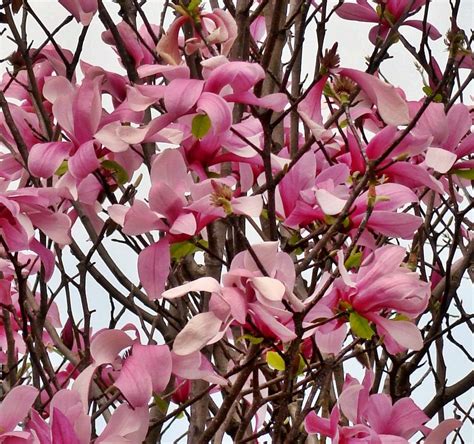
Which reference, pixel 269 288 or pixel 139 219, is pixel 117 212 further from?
pixel 269 288

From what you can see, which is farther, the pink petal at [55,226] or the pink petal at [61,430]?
the pink petal at [55,226]

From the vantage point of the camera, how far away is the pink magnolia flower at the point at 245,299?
72 cm

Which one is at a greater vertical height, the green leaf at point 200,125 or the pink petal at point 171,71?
the pink petal at point 171,71

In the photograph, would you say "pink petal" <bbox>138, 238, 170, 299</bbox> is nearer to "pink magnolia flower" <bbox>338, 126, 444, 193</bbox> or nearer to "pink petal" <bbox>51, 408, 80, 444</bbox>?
"pink petal" <bbox>51, 408, 80, 444</bbox>

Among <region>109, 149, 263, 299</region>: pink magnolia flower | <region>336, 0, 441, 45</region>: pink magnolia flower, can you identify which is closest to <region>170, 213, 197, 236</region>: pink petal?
<region>109, 149, 263, 299</region>: pink magnolia flower

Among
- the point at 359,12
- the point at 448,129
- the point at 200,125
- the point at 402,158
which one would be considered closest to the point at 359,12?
the point at 359,12

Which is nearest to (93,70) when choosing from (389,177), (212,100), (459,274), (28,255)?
(212,100)

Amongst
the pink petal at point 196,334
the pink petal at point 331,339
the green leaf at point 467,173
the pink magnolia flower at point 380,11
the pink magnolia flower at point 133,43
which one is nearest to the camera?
the pink petal at point 196,334

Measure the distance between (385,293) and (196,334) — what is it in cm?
21

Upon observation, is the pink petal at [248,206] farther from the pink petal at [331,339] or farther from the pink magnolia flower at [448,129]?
the pink magnolia flower at [448,129]

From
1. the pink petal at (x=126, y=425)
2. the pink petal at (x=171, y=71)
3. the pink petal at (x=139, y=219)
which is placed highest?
the pink petal at (x=171, y=71)

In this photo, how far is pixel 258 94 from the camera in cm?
112

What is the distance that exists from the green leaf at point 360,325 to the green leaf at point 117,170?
30cm

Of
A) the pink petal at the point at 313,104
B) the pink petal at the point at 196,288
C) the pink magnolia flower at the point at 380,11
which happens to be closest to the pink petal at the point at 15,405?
the pink petal at the point at 196,288
